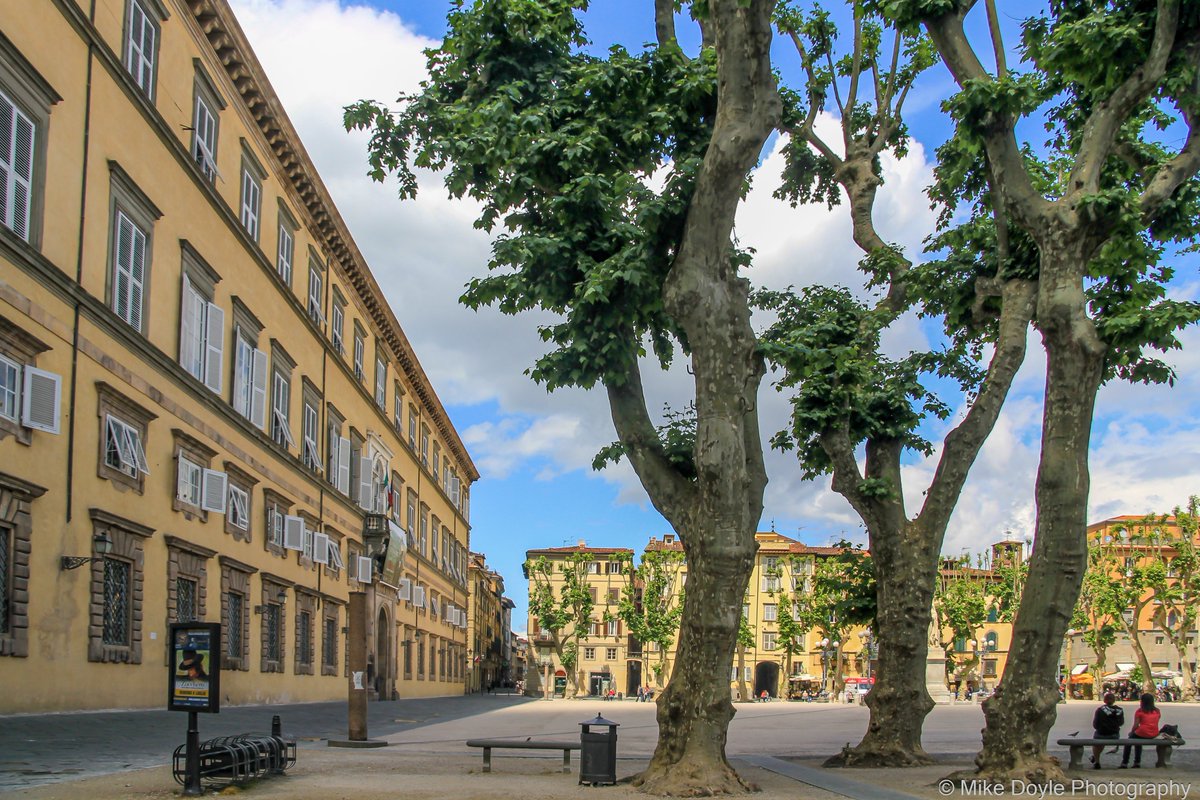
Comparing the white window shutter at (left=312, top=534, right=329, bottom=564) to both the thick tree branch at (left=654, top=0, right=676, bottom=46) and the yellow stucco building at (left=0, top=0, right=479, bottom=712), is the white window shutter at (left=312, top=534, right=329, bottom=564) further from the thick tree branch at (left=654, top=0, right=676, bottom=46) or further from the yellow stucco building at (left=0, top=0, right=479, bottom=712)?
the thick tree branch at (left=654, top=0, right=676, bottom=46)

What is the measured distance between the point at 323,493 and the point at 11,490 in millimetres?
20898

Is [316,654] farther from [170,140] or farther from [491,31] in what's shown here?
[491,31]

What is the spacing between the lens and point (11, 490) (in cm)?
1655

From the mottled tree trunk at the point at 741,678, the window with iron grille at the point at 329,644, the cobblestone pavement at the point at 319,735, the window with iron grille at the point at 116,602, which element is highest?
the window with iron grille at the point at 116,602

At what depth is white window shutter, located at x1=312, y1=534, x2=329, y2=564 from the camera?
35219 millimetres

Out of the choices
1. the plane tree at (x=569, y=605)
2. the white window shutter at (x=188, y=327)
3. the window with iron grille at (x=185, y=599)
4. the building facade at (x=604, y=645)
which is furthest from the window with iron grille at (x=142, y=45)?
the building facade at (x=604, y=645)

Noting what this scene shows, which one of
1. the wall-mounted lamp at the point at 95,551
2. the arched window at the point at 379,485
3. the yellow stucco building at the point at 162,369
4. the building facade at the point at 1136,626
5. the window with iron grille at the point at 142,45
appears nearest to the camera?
the yellow stucco building at the point at 162,369

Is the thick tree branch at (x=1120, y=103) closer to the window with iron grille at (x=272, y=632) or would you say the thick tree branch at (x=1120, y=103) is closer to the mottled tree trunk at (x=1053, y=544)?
the mottled tree trunk at (x=1053, y=544)

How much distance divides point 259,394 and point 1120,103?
72.5 feet

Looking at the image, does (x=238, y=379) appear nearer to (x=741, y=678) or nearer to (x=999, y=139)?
(x=999, y=139)

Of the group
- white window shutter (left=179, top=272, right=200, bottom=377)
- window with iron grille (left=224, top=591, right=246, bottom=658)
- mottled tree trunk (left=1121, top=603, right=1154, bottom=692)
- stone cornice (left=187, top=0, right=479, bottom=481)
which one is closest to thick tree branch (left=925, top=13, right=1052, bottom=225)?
white window shutter (left=179, top=272, right=200, bottom=377)

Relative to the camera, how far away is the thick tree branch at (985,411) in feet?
48.9

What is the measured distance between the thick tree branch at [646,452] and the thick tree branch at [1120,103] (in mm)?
5179

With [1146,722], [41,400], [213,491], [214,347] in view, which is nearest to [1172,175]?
[1146,722]
